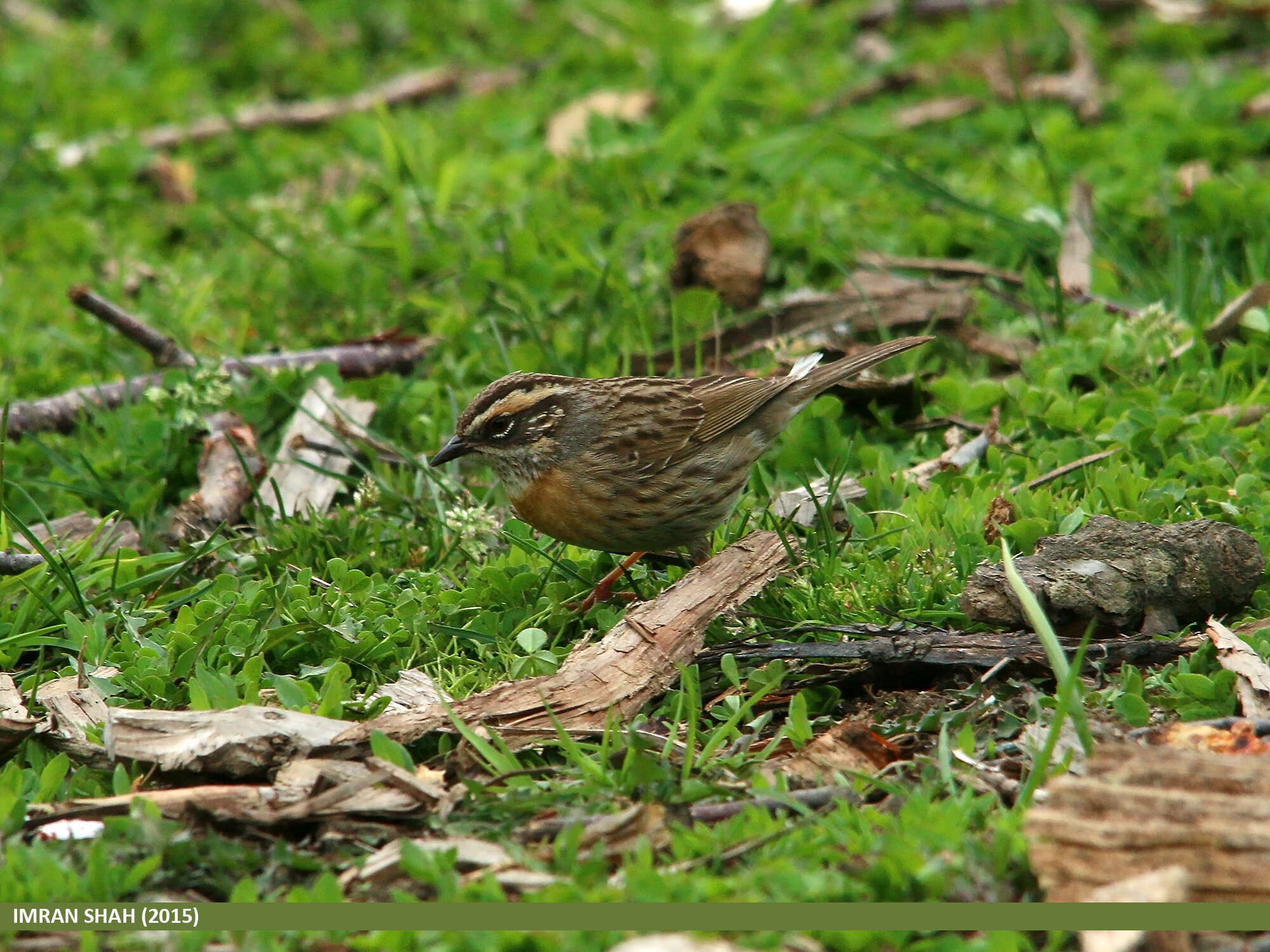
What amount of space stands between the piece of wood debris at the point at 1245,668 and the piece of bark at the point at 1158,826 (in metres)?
0.97

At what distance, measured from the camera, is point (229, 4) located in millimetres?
13633

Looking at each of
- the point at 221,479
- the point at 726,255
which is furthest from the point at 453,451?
the point at 726,255

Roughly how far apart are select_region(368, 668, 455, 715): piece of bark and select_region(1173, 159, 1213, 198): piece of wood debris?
20.7 ft

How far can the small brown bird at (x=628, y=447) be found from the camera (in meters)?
6.54

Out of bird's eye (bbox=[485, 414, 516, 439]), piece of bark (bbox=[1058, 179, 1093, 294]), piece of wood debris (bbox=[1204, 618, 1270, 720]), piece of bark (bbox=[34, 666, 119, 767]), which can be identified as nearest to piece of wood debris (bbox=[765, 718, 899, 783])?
piece of wood debris (bbox=[1204, 618, 1270, 720])

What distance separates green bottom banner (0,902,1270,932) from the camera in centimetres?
393

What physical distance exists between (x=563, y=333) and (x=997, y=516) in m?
3.25

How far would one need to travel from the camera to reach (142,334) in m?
8.28

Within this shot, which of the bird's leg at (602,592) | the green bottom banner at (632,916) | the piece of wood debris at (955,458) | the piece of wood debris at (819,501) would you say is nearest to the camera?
the green bottom banner at (632,916)

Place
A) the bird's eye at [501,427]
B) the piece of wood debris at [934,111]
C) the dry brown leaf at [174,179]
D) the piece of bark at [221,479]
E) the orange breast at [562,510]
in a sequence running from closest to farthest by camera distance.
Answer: the orange breast at [562,510], the bird's eye at [501,427], the piece of bark at [221,479], the dry brown leaf at [174,179], the piece of wood debris at [934,111]

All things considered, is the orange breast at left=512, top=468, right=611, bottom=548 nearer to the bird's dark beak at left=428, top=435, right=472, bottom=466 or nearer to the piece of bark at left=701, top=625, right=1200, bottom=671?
the bird's dark beak at left=428, top=435, right=472, bottom=466

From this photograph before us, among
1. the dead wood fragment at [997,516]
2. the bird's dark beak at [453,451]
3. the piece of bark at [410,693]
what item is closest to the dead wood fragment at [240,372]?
→ the bird's dark beak at [453,451]

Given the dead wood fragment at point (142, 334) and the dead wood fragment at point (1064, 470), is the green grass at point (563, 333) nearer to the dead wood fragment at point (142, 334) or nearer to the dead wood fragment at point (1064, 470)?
the dead wood fragment at point (1064, 470)

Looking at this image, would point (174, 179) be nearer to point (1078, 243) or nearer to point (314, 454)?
point (314, 454)
